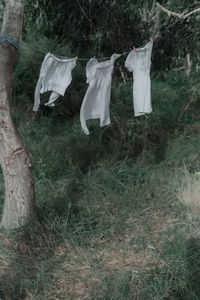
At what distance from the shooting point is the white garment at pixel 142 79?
3498mm

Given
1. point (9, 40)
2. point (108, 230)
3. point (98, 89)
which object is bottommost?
point (108, 230)

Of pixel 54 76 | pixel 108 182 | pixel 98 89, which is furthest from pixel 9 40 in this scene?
pixel 108 182

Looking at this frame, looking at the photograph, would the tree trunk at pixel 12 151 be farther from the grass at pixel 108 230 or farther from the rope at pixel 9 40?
the grass at pixel 108 230

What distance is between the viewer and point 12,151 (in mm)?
3227

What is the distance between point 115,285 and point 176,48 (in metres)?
3.67

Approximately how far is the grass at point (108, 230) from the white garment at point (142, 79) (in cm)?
110

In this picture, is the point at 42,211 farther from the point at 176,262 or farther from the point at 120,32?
the point at 120,32

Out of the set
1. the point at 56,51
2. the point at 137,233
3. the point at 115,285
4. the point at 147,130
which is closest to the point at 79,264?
the point at 115,285

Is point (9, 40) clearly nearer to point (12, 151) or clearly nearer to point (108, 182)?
point (12, 151)

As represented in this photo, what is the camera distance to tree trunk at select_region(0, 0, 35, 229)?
321 cm

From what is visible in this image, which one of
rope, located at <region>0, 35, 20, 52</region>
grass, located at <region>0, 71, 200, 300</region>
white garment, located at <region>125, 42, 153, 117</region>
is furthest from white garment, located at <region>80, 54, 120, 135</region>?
grass, located at <region>0, 71, 200, 300</region>

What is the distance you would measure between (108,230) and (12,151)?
4.33 ft

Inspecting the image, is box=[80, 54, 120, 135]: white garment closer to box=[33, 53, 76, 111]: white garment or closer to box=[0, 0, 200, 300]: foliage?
box=[33, 53, 76, 111]: white garment

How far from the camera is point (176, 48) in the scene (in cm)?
483
